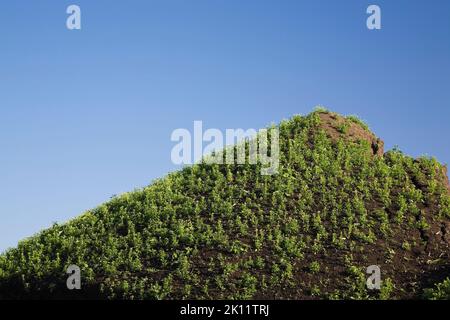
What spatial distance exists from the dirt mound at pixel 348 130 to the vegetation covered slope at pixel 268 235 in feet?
1.93

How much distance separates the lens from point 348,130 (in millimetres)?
26172

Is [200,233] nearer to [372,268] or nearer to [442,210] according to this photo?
[372,268]

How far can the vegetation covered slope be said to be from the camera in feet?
58.9

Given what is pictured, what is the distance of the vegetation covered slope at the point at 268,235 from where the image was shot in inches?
706

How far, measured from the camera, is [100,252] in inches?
786

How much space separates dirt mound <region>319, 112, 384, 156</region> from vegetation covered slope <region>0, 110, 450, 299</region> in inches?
23.2

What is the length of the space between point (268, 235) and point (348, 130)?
8.43 m
